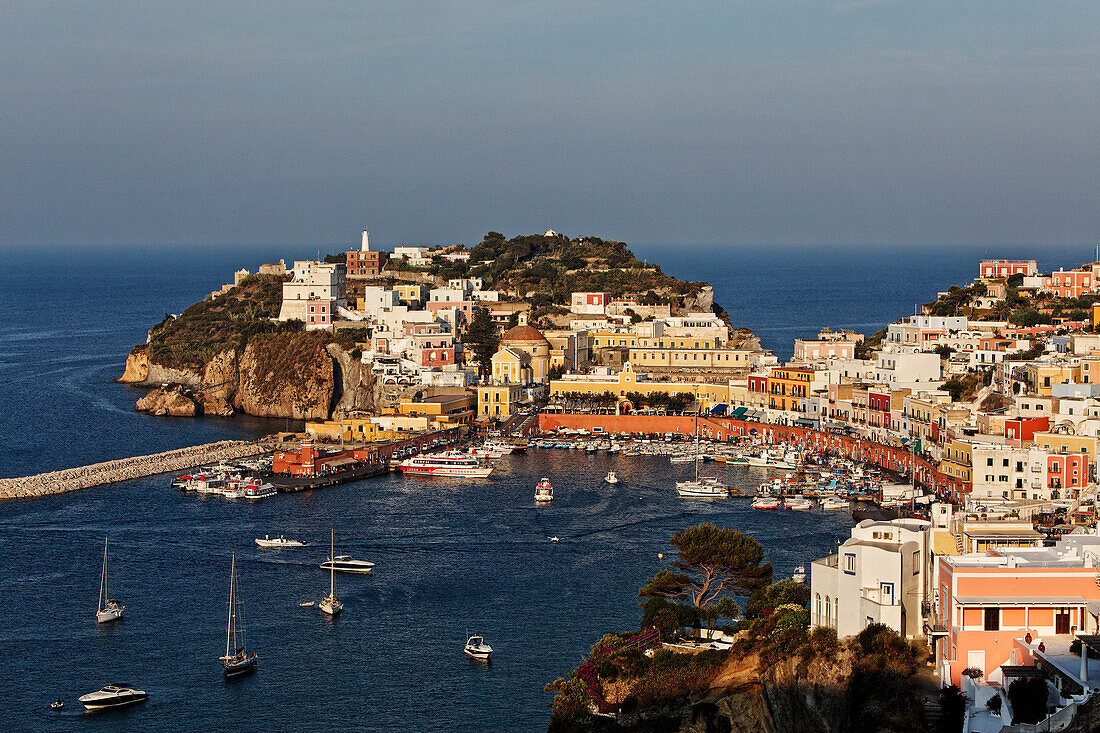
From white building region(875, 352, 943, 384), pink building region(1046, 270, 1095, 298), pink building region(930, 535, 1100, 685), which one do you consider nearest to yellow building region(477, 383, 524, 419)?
white building region(875, 352, 943, 384)

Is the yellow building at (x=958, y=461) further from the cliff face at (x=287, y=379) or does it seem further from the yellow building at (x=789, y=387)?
the cliff face at (x=287, y=379)

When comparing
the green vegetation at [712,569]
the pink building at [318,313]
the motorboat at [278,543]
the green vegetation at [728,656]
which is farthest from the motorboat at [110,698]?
the pink building at [318,313]

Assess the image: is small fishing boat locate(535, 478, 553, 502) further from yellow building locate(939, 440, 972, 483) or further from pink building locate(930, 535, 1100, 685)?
pink building locate(930, 535, 1100, 685)

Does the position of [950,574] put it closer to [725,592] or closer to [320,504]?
[725,592]

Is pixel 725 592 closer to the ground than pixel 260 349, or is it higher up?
closer to the ground

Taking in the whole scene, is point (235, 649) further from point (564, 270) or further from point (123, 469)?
point (564, 270)

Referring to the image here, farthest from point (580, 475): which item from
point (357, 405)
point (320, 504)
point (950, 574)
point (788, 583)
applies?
point (950, 574)
